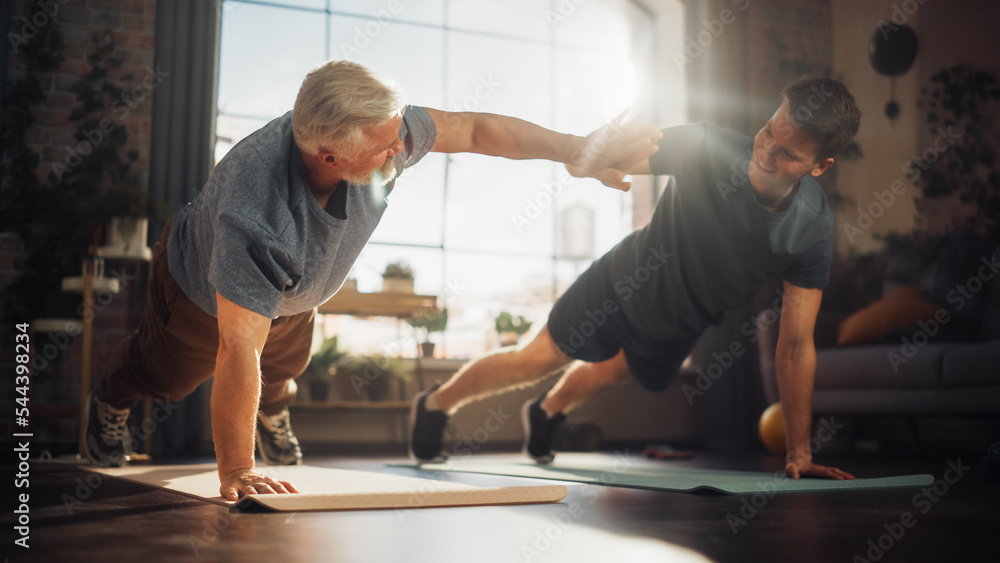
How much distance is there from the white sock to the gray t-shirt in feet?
2.35

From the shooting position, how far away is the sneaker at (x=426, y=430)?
2.60 meters

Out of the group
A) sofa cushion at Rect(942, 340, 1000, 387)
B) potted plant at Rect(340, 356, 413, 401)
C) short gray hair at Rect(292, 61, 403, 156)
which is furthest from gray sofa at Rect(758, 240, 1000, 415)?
short gray hair at Rect(292, 61, 403, 156)

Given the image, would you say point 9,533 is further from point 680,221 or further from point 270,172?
point 680,221

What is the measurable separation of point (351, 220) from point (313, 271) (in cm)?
13

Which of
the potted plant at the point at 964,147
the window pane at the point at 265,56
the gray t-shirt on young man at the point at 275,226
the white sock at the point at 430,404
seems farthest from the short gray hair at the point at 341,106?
the potted plant at the point at 964,147

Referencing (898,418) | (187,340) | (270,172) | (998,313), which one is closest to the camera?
(270,172)

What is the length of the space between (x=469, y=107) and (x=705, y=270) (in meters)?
2.81

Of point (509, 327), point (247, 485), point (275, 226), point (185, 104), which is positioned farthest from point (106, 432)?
point (509, 327)

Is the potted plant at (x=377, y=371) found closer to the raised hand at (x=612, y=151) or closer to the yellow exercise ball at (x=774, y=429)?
the yellow exercise ball at (x=774, y=429)

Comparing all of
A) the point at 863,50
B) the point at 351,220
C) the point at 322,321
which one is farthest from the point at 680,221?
the point at 863,50

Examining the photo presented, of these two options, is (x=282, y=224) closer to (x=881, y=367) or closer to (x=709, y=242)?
(x=709, y=242)

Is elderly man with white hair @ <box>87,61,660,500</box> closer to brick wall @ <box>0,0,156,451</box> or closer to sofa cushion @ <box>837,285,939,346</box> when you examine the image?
brick wall @ <box>0,0,156,451</box>

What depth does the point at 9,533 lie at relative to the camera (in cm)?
105

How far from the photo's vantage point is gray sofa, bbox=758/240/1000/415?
2.81 metres
